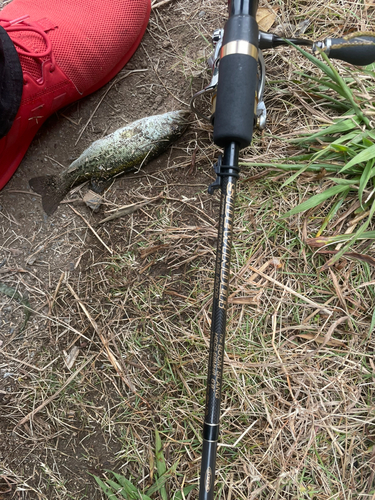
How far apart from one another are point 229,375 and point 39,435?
939mm

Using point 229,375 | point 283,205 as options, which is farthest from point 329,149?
point 229,375

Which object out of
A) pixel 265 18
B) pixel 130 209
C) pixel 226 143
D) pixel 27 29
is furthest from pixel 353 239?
pixel 27 29

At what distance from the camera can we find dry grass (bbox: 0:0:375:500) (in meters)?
1.61

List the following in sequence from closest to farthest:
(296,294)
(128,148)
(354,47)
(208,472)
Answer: (208,472) → (354,47) → (296,294) → (128,148)

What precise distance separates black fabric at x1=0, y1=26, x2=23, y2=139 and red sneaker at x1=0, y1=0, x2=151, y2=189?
Result: 0.06 m

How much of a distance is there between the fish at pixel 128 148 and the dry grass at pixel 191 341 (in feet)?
0.31

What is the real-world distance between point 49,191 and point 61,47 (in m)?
0.70

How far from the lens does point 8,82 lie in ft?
5.31

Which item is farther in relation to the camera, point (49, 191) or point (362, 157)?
point (49, 191)

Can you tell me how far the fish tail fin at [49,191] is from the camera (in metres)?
1.86

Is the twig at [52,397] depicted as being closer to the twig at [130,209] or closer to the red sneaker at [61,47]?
the twig at [130,209]

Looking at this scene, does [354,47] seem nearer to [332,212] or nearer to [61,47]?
[332,212]

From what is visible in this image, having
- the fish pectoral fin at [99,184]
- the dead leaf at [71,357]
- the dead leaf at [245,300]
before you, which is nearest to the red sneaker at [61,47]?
the fish pectoral fin at [99,184]

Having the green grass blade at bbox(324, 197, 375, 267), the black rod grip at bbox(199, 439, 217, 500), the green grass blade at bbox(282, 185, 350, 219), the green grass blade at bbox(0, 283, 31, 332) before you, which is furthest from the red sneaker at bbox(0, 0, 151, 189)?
the black rod grip at bbox(199, 439, 217, 500)
